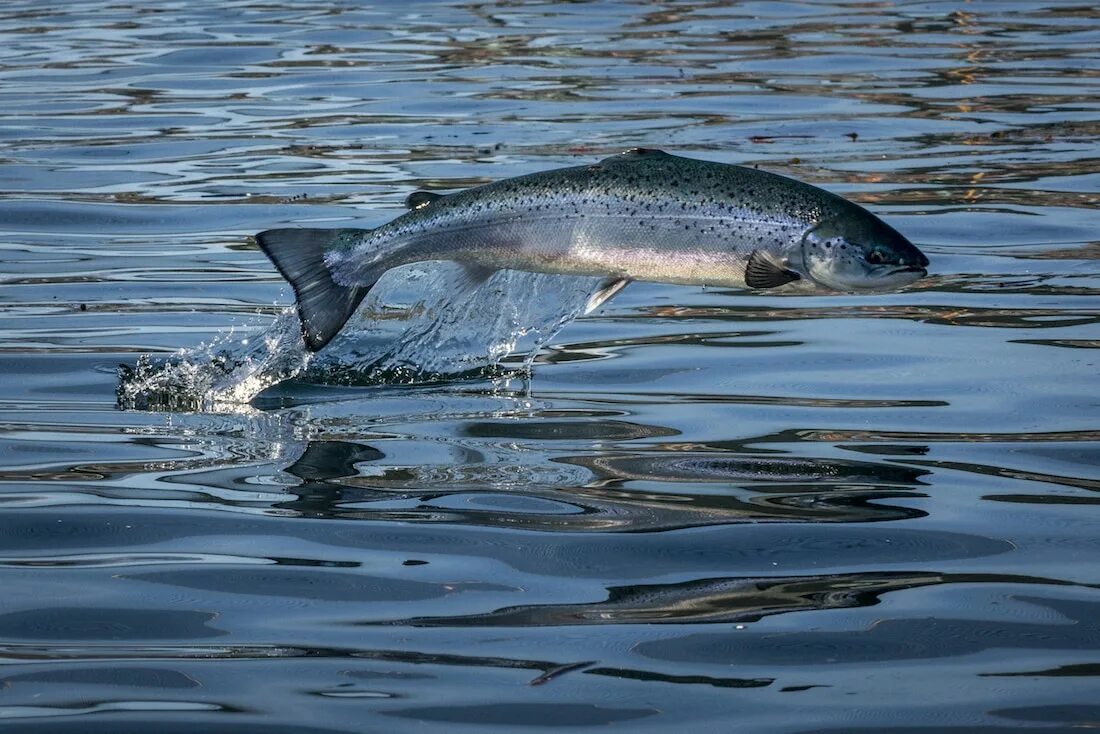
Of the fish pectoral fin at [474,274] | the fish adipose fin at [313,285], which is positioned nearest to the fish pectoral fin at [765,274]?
the fish pectoral fin at [474,274]

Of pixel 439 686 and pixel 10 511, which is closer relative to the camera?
pixel 439 686

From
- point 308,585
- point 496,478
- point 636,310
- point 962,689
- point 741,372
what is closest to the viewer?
point 962,689

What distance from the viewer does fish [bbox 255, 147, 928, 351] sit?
643 cm

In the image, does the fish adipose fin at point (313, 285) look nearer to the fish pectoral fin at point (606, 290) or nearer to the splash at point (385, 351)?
the splash at point (385, 351)

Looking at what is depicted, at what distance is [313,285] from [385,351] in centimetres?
124

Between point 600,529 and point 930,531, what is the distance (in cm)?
98

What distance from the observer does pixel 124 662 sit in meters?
4.61

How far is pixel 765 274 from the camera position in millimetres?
6383

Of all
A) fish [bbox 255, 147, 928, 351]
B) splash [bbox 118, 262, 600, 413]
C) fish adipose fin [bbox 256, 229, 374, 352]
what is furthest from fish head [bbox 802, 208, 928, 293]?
fish adipose fin [bbox 256, 229, 374, 352]

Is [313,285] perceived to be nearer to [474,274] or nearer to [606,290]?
[474,274]

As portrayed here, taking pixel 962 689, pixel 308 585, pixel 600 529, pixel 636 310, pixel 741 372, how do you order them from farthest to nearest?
pixel 636 310 < pixel 741 372 < pixel 600 529 < pixel 308 585 < pixel 962 689

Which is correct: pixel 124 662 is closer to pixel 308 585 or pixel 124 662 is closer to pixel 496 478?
pixel 308 585

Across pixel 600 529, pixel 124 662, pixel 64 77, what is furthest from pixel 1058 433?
pixel 64 77

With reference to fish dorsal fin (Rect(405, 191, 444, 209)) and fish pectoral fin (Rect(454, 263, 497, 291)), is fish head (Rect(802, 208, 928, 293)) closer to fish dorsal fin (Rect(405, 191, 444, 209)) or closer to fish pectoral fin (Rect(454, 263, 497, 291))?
fish pectoral fin (Rect(454, 263, 497, 291))
